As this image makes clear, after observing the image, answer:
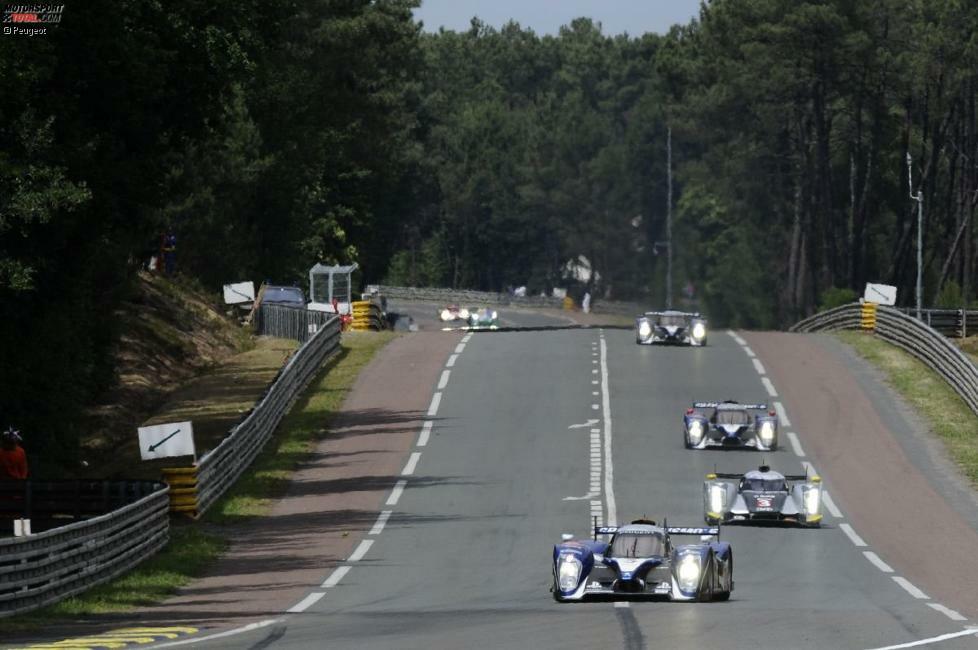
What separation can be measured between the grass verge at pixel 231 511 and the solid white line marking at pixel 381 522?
2446 millimetres

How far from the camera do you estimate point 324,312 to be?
65.4 meters

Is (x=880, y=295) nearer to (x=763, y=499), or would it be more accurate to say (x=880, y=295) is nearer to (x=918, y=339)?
(x=918, y=339)

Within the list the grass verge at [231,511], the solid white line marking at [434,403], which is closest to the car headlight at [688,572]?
the grass verge at [231,511]

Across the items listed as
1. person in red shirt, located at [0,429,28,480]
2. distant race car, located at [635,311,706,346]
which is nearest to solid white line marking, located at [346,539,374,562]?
person in red shirt, located at [0,429,28,480]

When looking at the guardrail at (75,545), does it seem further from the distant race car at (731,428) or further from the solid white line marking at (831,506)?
the distant race car at (731,428)

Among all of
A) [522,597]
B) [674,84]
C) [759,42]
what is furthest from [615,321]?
[522,597]

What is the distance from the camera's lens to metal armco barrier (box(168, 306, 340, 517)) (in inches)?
1405

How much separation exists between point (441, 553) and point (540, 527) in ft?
10.6

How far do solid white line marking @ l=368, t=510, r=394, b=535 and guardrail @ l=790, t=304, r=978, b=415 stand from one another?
19.1 metres

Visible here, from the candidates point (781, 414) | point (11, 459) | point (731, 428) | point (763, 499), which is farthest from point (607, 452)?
point (11, 459)

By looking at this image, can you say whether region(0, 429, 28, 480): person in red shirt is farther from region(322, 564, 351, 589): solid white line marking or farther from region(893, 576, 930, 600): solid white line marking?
region(893, 576, 930, 600): solid white line marking

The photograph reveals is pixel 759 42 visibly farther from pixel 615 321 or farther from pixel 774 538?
pixel 774 538

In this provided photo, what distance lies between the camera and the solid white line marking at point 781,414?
47.7 metres

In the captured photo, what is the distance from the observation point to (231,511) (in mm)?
37344
